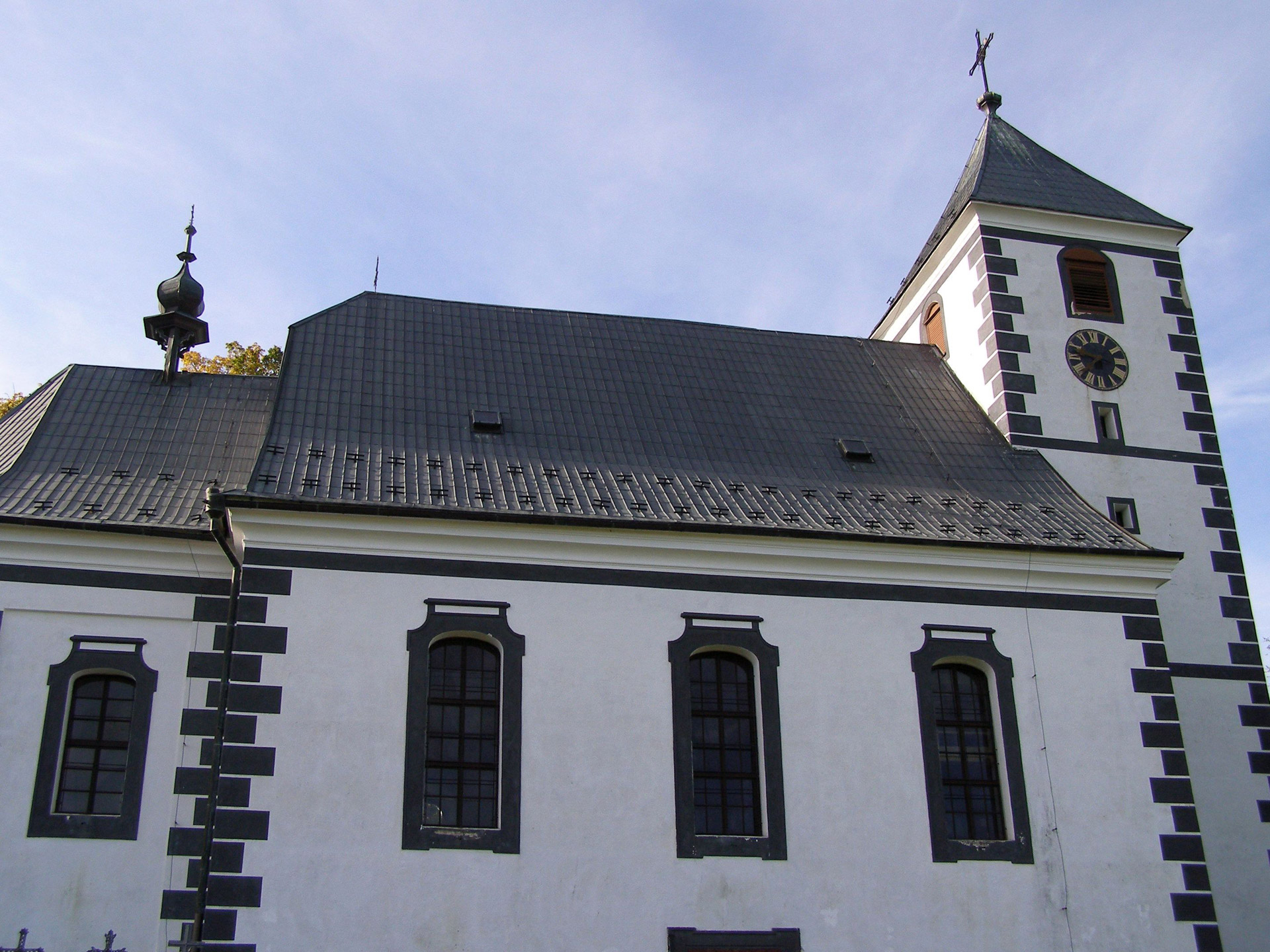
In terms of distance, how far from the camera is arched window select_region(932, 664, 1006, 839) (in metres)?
15.1

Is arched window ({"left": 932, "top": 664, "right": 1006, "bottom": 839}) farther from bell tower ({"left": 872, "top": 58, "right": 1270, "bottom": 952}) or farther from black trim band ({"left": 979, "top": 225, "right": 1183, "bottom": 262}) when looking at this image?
black trim band ({"left": 979, "top": 225, "right": 1183, "bottom": 262})

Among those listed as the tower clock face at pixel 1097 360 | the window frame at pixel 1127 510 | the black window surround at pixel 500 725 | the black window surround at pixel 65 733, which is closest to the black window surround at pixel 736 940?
the black window surround at pixel 500 725

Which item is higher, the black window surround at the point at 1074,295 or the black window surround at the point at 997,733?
the black window surround at the point at 1074,295

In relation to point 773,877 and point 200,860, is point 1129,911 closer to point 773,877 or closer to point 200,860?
point 773,877

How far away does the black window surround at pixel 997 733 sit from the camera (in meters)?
14.7

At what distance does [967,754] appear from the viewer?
1545 cm

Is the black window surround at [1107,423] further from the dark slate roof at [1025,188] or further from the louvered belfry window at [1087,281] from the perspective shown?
the dark slate roof at [1025,188]

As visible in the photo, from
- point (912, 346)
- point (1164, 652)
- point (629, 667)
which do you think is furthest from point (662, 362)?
point (1164, 652)

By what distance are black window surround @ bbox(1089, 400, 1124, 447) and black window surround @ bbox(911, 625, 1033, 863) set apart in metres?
5.56

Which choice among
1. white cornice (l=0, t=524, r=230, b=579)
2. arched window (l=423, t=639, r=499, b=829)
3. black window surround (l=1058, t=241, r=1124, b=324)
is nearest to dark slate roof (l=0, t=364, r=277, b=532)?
white cornice (l=0, t=524, r=230, b=579)

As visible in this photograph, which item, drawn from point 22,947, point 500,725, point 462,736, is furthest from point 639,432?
point 22,947

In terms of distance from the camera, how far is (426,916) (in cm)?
1305

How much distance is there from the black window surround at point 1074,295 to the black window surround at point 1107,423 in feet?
5.57

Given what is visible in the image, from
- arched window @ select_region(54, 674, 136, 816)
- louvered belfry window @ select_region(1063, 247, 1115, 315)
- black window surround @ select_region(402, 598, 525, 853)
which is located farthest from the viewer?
louvered belfry window @ select_region(1063, 247, 1115, 315)
